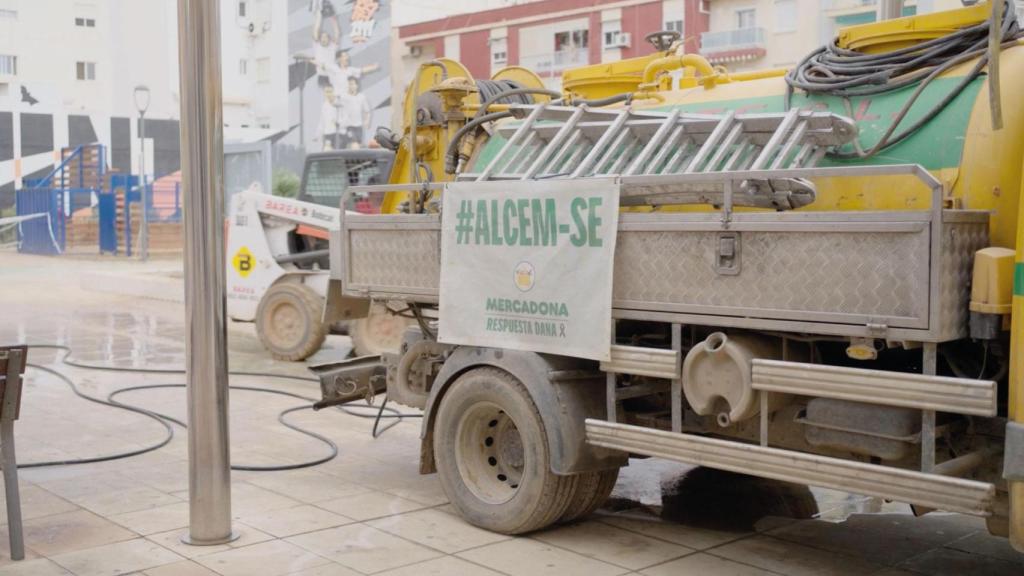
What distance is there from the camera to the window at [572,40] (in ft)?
127

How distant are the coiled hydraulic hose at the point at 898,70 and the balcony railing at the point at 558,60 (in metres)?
32.2

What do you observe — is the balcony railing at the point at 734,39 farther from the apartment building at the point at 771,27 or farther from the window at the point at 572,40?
the window at the point at 572,40

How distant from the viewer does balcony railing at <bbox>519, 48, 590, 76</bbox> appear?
38.8 meters

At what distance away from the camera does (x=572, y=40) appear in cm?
3941

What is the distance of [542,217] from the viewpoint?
5871 millimetres

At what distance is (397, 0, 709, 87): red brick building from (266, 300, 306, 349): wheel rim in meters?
22.4

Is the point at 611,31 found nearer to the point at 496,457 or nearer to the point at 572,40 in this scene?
the point at 572,40

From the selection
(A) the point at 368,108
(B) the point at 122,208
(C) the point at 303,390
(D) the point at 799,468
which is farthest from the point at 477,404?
(A) the point at 368,108

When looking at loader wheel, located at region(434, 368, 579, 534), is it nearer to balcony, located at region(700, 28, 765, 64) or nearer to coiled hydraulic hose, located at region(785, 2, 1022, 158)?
coiled hydraulic hose, located at region(785, 2, 1022, 158)

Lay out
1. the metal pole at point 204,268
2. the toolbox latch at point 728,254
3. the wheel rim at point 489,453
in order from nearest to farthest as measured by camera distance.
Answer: the toolbox latch at point 728,254 < the metal pole at point 204,268 < the wheel rim at point 489,453

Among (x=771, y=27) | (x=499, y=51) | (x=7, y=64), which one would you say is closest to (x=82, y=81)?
(x=7, y=64)

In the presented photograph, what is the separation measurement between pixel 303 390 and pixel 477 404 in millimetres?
5060

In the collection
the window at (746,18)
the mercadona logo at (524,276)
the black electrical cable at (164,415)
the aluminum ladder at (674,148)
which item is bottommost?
the black electrical cable at (164,415)

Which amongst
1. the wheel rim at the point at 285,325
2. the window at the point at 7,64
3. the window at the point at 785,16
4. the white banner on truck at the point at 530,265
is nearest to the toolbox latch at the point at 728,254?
the white banner on truck at the point at 530,265
